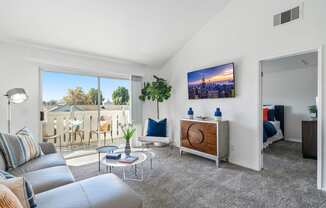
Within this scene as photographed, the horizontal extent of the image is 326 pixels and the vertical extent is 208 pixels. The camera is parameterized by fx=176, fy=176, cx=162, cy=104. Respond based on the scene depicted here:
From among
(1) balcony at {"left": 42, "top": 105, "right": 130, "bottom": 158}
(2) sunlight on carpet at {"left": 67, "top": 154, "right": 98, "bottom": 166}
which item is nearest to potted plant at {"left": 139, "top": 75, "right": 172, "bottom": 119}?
(1) balcony at {"left": 42, "top": 105, "right": 130, "bottom": 158}

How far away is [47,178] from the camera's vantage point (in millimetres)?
1756

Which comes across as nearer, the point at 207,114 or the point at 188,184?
the point at 188,184

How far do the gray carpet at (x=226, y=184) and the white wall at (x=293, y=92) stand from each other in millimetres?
2031

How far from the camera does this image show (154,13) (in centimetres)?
325

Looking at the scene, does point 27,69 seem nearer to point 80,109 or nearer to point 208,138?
point 80,109

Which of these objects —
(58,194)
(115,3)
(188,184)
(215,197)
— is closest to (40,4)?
(115,3)

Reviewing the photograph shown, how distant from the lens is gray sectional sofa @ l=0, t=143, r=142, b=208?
1.30 m

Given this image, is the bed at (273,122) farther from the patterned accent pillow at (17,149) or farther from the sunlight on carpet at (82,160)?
the patterned accent pillow at (17,149)

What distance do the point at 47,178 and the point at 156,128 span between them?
2.99 metres

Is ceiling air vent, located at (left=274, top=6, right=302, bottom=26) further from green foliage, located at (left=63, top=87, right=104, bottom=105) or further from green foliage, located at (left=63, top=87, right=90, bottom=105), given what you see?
green foliage, located at (left=63, top=87, right=90, bottom=105)

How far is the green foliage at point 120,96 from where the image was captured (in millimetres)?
4820

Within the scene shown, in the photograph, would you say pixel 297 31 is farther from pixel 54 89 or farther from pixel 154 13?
pixel 54 89

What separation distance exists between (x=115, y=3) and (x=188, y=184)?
3.03 m

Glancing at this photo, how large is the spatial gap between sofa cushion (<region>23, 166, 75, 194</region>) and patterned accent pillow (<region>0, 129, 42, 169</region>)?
1.10ft
